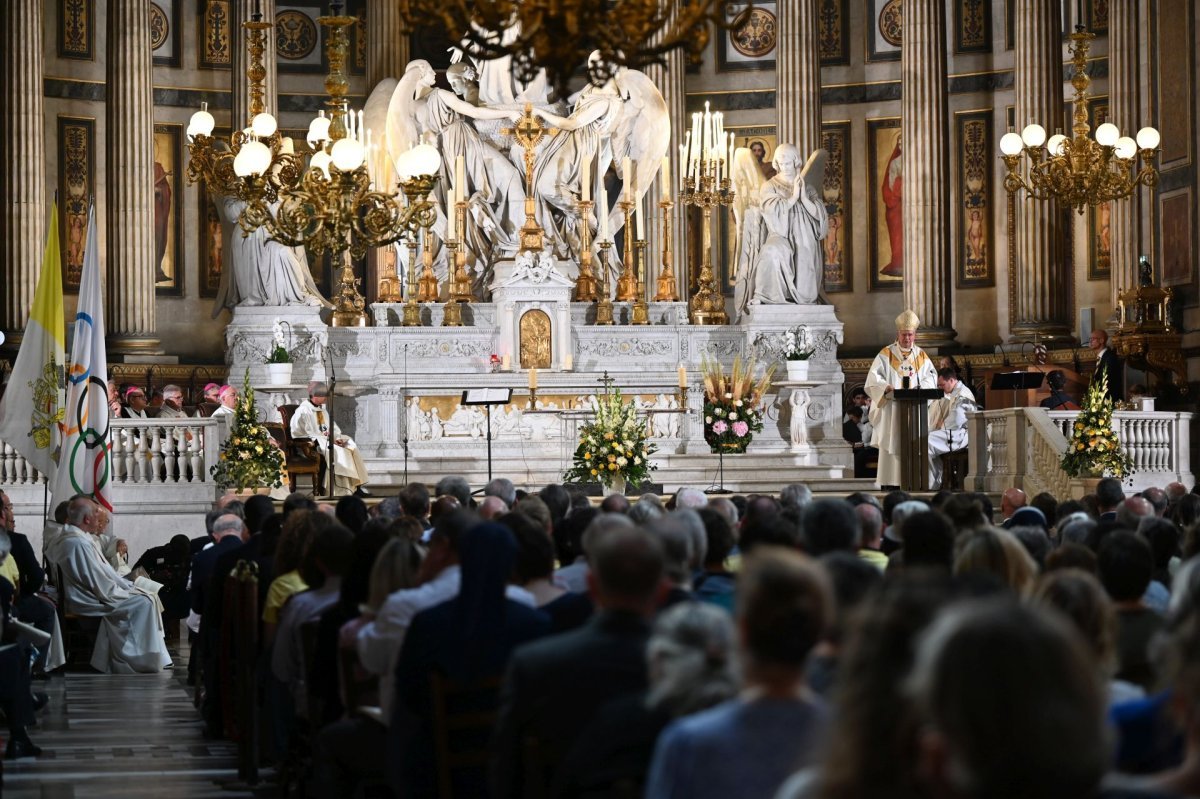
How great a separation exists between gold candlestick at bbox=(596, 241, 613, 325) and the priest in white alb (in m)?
4.19

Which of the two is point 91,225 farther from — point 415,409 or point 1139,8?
point 1139,8

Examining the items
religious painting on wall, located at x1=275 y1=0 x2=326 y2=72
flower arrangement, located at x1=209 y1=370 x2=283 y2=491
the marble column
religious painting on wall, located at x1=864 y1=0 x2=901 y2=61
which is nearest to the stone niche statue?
the marble column

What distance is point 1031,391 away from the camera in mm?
23906

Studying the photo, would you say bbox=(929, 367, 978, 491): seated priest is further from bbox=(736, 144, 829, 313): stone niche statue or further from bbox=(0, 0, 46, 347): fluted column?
bbox=(0, 0, 46, 347): fluted column

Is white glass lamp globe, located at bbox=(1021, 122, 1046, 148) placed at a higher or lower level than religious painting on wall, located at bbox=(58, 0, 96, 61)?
lower

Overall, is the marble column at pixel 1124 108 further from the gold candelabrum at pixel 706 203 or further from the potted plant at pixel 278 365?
the potted plant at pixel 278 365

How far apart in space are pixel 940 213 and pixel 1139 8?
3584 millimetres

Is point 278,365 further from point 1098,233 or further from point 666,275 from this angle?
point 1098,233

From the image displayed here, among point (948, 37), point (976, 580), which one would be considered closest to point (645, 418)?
point (948, 37)

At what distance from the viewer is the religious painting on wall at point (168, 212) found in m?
28.0

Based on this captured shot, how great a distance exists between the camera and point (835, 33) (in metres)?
29.0

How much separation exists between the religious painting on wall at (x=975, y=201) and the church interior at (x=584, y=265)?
4cm

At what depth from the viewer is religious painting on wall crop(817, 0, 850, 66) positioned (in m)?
29.0

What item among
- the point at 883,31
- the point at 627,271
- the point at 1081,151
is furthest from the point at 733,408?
the point at 883,31
